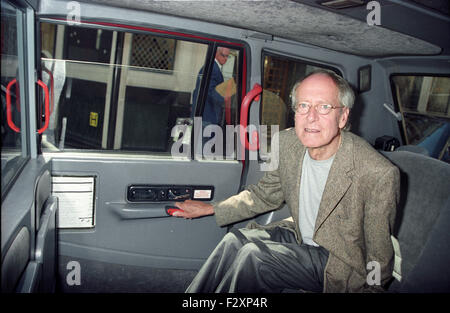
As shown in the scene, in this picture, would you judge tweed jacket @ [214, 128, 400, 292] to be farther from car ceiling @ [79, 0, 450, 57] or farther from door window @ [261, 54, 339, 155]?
door window @ [261, 54, 339, 155]

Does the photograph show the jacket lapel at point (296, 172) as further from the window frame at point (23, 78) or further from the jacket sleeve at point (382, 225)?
the window frame at point (23, 78)

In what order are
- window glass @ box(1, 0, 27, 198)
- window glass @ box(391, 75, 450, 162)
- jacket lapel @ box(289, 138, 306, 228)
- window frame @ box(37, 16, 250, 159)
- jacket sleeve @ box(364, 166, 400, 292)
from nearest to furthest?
window glass @ box(1, 0, 27, 198) < jacket sleeve @ box(364, 166, 400, 292) < jacket lapel @ box(289, 138, 306, 228) < window frame @ box(37, 16, 250, 159) < window glass @ box(391, 75, 450, 162)

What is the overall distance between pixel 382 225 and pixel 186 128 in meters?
1.47

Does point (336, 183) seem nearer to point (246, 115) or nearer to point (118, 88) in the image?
A: point (246, 115)

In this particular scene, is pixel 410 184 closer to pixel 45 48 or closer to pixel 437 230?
pixel 437 230

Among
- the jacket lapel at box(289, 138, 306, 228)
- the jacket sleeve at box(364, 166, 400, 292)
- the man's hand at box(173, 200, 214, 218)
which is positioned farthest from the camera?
the man's hand at box(173, 200, 214, 218)

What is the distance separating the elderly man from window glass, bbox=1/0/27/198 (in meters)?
1.02

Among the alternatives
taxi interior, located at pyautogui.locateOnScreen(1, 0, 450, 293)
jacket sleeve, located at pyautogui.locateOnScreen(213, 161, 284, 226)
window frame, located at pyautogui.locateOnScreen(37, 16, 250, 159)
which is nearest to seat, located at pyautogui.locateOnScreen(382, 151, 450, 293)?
taxi interior, located at pyautogui.locateOnScreen(1, 0, 450, 293)

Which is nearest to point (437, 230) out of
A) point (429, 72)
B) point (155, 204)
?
point (429, 72)

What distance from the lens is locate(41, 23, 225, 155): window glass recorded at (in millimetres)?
2197

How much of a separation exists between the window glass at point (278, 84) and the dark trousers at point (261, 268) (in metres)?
0.95

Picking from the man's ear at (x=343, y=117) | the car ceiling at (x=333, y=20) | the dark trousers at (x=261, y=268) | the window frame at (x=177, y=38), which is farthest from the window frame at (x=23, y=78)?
the man's ear at (x=343, y=117)

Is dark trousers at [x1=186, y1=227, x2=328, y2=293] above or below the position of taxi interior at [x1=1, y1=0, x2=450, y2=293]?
below

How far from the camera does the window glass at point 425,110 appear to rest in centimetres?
266
